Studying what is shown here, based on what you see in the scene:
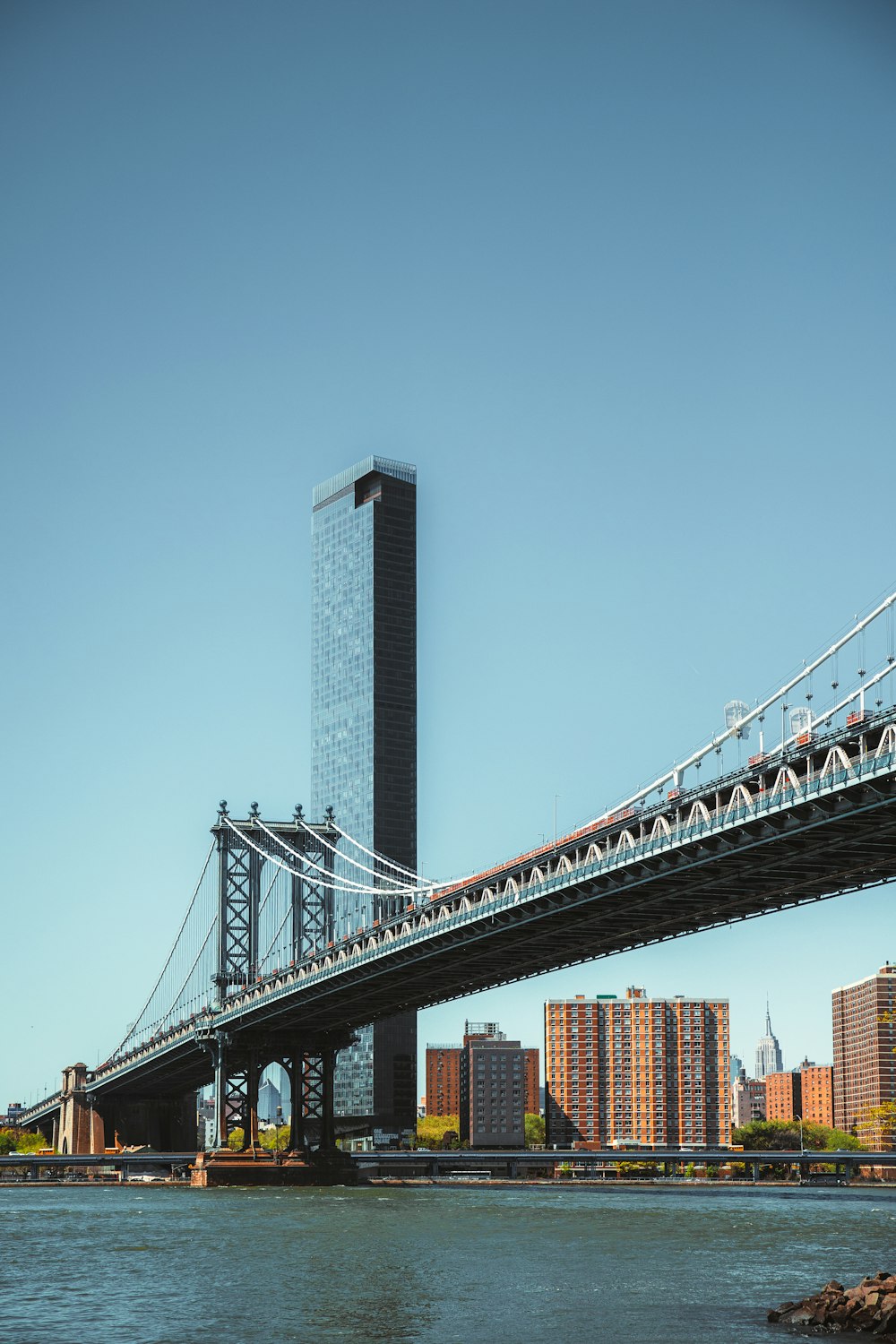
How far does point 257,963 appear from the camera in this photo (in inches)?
4589

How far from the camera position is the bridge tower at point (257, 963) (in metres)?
107

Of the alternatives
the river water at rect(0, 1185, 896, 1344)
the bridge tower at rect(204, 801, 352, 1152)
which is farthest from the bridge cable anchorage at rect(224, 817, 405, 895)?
the river water at rect(0, 1185, 896, 1344)

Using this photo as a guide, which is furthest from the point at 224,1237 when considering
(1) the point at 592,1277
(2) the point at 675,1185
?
(2) the point at 675,1185

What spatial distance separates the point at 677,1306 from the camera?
37.0 m

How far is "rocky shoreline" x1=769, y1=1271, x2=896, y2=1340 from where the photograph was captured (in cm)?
3170

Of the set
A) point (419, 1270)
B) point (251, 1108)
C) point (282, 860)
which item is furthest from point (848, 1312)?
point (282, 860)

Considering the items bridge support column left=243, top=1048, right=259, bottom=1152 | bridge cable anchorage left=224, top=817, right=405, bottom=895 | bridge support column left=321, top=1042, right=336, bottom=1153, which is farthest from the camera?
bridge cable anchorage left=224, top=817, right=405, bottom=895

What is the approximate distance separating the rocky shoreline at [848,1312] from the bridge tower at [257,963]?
228ft

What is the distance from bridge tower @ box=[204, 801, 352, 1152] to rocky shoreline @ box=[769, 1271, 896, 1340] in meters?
69.5

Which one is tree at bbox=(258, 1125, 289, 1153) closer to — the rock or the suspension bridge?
the suspension bridge

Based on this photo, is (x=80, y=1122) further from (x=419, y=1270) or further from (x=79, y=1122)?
(x=419, y=1270)

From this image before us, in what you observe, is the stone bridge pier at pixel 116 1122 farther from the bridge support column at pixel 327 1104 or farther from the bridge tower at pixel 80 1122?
the bridge support column at pixel 327 1104

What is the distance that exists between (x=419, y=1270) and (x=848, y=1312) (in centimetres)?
1572

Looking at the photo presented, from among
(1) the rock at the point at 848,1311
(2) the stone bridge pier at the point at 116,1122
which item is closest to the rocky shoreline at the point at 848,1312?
(1) the rock at the point at 848,1311
